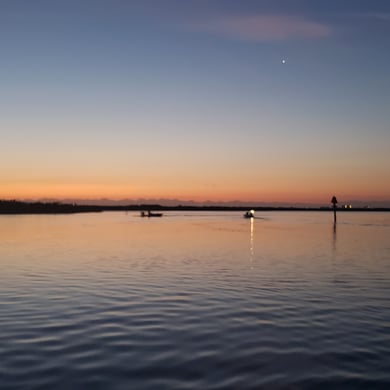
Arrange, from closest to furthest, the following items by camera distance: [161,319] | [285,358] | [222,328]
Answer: [285,358] < [222,328] < [161,319]

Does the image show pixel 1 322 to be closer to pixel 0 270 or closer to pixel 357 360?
pixel 357 360

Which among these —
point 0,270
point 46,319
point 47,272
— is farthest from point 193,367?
point 0,270

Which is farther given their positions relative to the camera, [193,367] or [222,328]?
[222,328]

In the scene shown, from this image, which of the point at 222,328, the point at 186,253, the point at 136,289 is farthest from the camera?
the point at 186,253

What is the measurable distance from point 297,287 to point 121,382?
16.6 metres

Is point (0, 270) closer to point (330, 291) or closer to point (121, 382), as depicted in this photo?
point (330, 291)

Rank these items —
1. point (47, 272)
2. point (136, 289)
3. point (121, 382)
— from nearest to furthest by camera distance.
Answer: point (121, 382), point (136, 289), point (47, 272)

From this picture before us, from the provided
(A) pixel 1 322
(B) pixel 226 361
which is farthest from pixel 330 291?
(A) pixel 1 322

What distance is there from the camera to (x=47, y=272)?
31.1 metres

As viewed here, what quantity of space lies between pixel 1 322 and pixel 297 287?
50.8ft

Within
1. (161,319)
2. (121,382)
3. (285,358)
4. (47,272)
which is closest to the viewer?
(121,382)

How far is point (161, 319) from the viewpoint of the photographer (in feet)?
58.9

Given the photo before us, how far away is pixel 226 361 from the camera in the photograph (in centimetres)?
1278

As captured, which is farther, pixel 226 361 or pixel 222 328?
pixel 222 328
